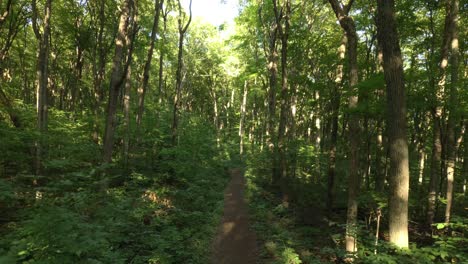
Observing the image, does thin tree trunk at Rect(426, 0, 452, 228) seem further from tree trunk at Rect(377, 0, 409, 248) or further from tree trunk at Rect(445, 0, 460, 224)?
tree trunk at Rect(377, 0, 409, 248)

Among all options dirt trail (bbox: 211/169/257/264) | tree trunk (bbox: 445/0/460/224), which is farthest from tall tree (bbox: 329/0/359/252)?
tree trunk (bbox: 445/0/460/224)

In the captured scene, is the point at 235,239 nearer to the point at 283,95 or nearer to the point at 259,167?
the point at 283,95

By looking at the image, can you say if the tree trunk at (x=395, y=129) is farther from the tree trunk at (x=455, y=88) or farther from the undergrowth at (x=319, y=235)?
the tree trunk at (x=455, y=88)

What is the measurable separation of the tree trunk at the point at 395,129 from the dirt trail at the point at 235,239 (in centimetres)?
442

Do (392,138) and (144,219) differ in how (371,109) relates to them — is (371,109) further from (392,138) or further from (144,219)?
(144,219)

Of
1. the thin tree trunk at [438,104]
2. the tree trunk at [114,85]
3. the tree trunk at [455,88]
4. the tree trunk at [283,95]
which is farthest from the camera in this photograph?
the tree trunk at [283,95]

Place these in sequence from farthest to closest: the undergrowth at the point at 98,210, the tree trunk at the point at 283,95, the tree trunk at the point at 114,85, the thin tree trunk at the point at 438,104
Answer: the tree trunk at the point at 283,95 → the thin tree trunk at the point at 438,104 → the tree trunk at the point at 114,85 → the undergrowth at the point at 98,210

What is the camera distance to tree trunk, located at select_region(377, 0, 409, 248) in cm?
567

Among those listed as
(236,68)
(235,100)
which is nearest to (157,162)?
(236,68)

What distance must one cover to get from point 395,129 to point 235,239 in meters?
6.74

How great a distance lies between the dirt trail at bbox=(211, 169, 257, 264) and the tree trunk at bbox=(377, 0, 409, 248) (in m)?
4.42

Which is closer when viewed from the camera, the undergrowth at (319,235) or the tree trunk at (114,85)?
the undergrowth at (319,235)

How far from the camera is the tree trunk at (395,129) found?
5672mm

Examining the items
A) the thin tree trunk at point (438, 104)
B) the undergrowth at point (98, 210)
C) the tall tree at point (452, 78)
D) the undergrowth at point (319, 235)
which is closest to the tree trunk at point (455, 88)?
the tall tree at point (452, 78)
